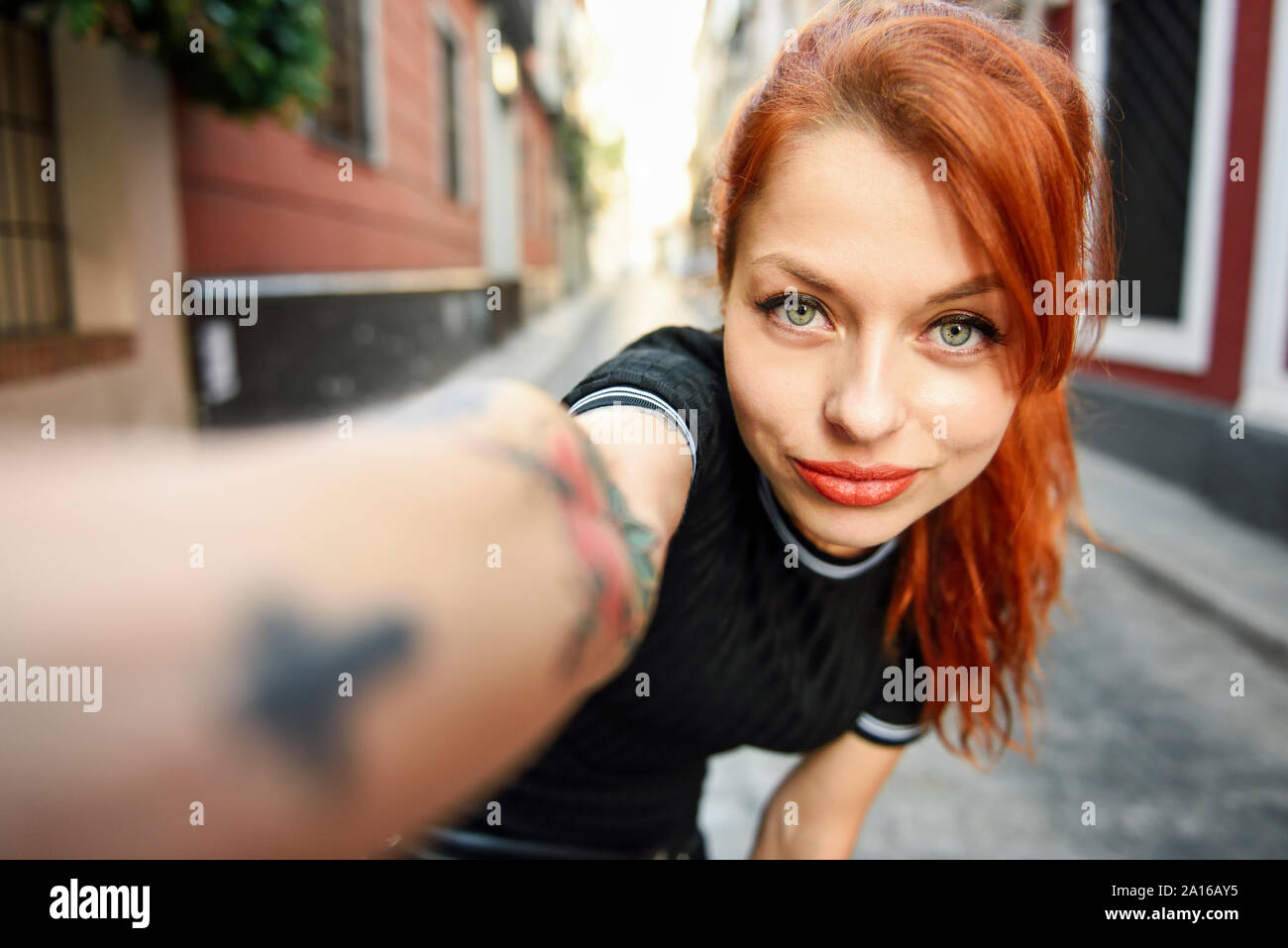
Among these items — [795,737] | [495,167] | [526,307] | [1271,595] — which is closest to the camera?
[795,737]

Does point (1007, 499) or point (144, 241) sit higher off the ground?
point (144, 241)

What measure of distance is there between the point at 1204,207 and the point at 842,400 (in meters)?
6.43

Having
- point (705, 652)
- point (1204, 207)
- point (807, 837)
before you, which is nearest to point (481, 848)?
point (705, 652)

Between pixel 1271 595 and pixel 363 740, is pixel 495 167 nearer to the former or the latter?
pixel 1271 595

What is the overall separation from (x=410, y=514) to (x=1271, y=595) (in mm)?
4818

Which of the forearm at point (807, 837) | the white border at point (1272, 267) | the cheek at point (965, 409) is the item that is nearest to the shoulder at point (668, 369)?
the cheek at point (965, 409)

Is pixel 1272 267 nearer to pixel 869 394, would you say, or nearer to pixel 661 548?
pixel 869 394

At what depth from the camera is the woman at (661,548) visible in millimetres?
355

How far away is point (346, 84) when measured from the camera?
807 cm

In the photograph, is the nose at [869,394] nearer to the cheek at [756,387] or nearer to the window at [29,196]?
the cheek at [756,387]

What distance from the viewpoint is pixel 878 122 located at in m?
0.92

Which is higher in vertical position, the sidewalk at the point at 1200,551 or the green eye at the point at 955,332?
the green eye at the point at 955,332

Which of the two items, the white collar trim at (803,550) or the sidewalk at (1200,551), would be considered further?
the sidewalk at (1200,551)

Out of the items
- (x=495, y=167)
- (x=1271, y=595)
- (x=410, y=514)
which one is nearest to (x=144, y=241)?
(x=410, y=514)
